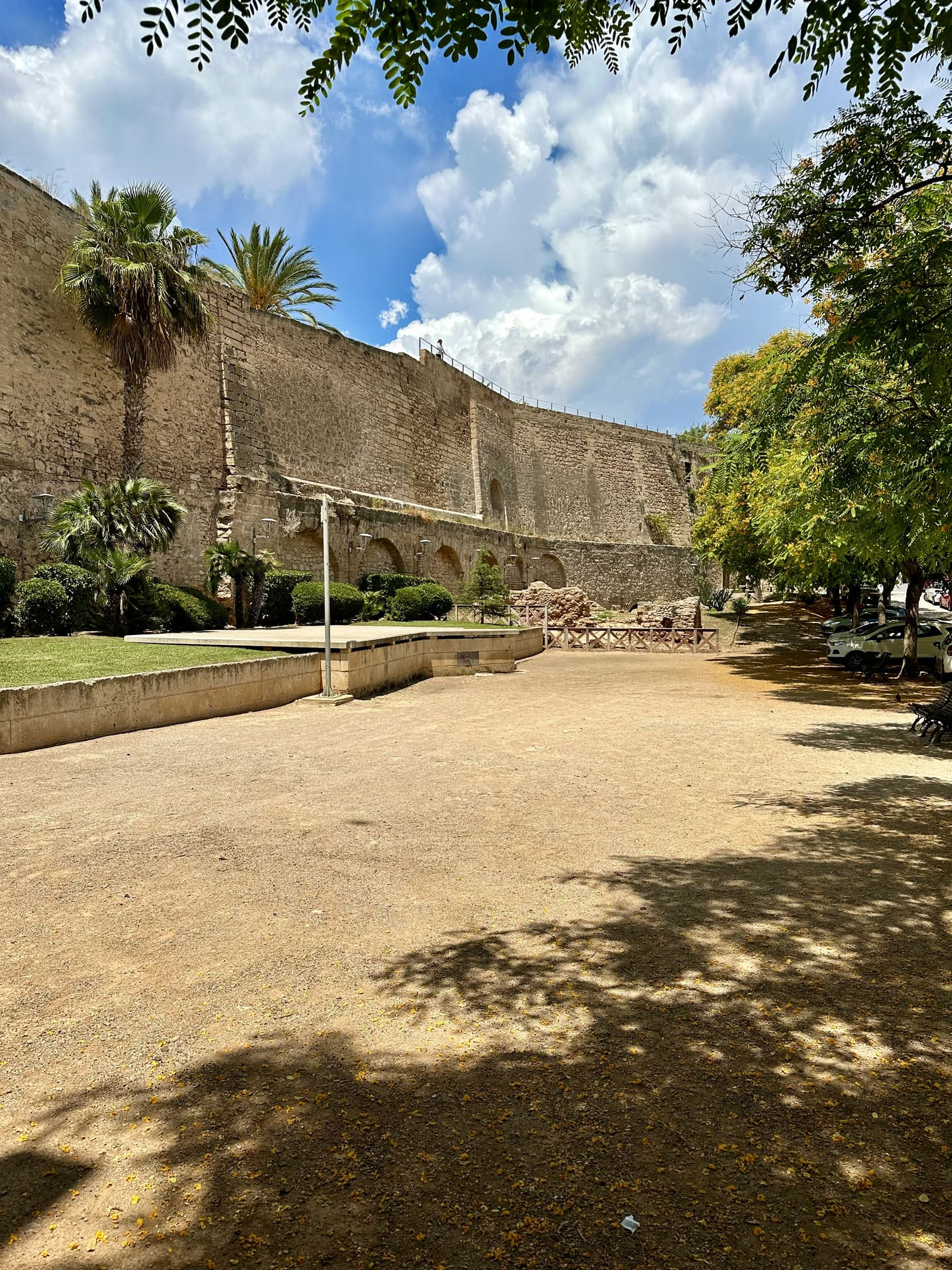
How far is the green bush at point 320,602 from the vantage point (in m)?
21.5

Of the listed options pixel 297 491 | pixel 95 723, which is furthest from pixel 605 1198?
pixel 297 491

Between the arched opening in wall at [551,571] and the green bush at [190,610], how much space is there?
2087cm

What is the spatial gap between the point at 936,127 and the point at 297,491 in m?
22.7

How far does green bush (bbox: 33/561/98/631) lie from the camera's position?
1518cm

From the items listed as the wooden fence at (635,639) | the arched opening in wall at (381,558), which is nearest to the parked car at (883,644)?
the wooden fence at (635,639)

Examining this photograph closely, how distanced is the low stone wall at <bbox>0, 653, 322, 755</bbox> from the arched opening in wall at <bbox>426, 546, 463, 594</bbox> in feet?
56.5

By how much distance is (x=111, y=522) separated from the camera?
51.9 ft

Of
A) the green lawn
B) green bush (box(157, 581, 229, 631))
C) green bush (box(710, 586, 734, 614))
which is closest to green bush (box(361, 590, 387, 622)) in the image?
green bush (box(157, 581, 229, 631))

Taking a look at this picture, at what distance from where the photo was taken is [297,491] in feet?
82.7

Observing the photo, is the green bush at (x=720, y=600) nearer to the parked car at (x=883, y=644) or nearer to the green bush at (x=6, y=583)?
the parked car at (x=883, y=644)

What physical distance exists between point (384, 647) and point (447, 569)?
16457 millimetres

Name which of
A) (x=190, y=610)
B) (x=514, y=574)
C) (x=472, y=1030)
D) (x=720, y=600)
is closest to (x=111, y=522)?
(x=190, y=610)

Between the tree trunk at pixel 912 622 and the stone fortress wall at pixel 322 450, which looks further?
the stone fortress wall at pixel 322 450

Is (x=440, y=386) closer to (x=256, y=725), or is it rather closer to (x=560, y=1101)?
(x=256, y=725)
